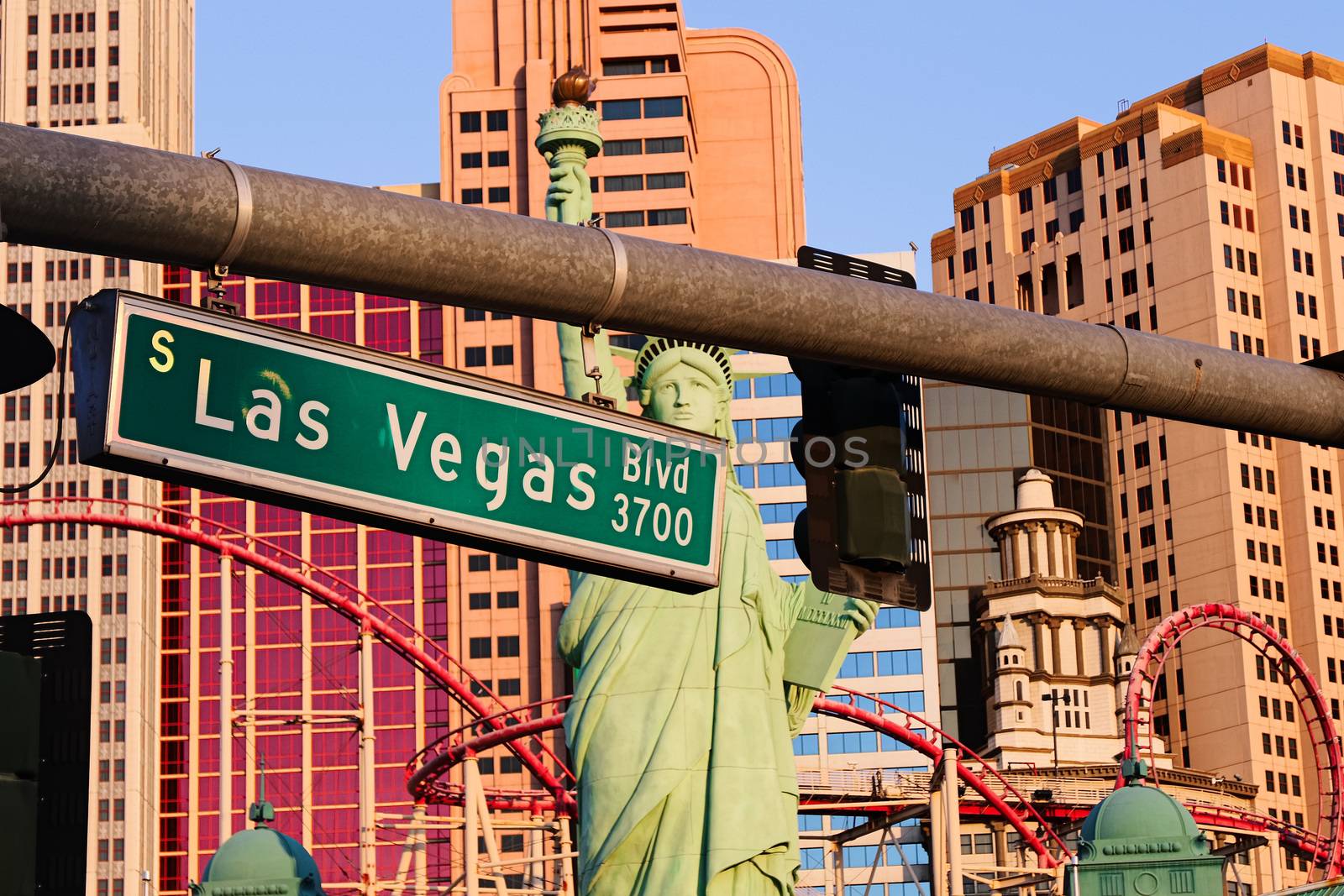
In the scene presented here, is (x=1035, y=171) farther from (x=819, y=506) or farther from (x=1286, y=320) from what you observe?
(x=819, y=506)

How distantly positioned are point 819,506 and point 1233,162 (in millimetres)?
118179

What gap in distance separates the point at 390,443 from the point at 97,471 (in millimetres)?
111604

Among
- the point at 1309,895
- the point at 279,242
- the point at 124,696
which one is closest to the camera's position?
the point at 279,242

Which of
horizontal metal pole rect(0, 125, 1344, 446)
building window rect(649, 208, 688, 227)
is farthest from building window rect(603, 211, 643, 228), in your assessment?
horizontal metal pole rect(0, 125, 1344, 446)

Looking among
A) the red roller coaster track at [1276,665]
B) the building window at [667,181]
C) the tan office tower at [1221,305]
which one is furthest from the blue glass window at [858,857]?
the building window at [667,181]

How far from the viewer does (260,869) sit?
24.6 m

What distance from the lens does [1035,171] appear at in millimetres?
131125

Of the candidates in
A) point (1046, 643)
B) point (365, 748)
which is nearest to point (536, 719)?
point (365, 748)

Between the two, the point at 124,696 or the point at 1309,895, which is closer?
the point at 1309,895

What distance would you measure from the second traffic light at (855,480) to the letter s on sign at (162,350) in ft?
7.04

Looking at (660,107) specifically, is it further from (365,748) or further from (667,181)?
(365,748)

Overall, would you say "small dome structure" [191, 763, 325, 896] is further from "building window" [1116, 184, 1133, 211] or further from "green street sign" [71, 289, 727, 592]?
"building window" [1116, 184, 1133, 211]

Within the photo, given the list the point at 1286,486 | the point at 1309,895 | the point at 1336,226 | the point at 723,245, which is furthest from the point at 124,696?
the point at 1309,895

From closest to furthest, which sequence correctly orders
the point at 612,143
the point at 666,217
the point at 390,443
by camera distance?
the point at 390,443 → the point at 666,217 → the point at 612,143
